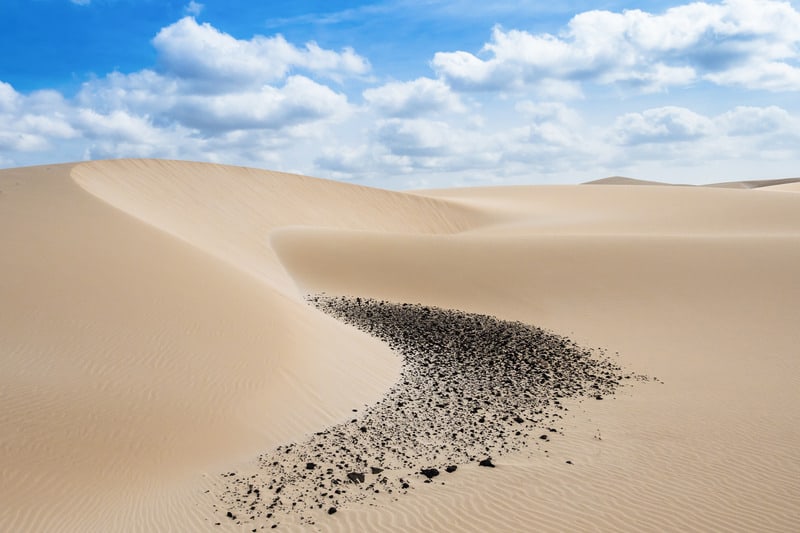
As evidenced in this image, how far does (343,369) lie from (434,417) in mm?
→ 2628

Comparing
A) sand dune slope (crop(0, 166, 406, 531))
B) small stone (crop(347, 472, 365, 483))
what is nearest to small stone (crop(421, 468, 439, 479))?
small stone (crop(347, 472, 365, 483))

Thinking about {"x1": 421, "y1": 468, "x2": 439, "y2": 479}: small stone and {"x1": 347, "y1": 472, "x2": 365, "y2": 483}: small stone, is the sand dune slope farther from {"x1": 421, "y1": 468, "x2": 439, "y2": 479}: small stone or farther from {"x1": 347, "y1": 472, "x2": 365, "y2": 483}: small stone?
{"x1": 421, "y1": 468, "x2": 439, "y2": 479}: small stone

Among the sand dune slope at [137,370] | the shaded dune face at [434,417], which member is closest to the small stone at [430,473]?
the shaded dune face at [434,417]

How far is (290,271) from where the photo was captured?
21.9m

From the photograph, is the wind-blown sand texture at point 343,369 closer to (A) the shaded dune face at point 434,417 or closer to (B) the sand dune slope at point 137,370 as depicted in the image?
(B) the sand dune slope at point 137,370

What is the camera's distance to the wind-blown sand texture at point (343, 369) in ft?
22.1

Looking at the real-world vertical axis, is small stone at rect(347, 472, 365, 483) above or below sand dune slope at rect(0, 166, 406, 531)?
below

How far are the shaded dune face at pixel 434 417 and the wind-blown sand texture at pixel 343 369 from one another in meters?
0.16

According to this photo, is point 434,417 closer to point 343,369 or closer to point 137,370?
point 343,369

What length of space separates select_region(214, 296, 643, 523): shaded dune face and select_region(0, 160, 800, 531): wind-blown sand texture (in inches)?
6.1

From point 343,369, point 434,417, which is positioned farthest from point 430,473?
point 343,369

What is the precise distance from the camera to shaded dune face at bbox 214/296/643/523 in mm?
7160

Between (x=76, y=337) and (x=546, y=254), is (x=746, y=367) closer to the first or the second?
(x=546, y=254)

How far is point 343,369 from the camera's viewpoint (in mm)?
11555
